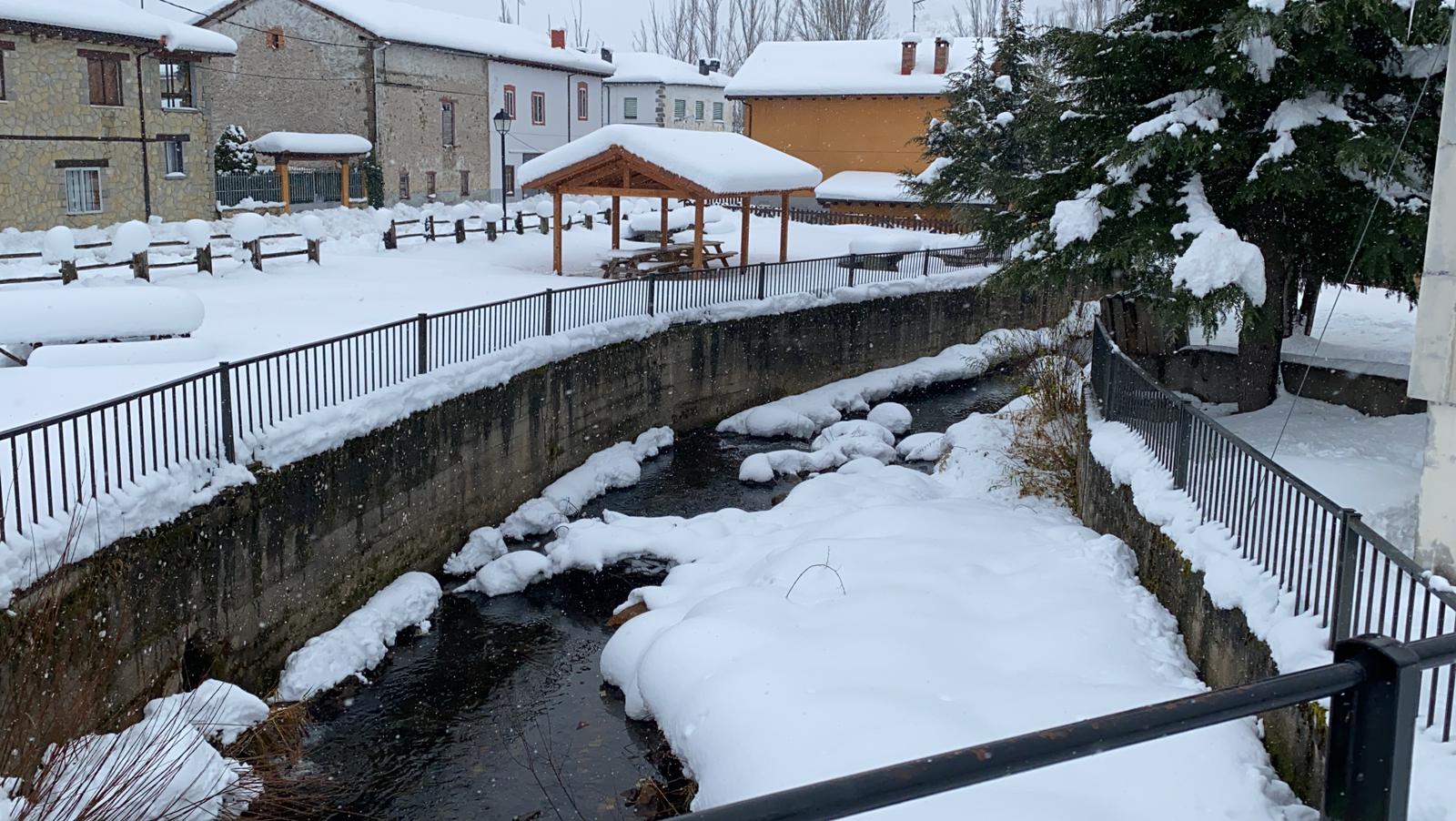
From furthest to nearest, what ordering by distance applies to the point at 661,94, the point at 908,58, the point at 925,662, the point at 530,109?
1. the point at 661,94
2. the point at 530,109
3. the point at 908,58
4. the point at 925,662

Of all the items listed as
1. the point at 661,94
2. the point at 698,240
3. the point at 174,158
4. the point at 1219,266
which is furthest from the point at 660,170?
the point at 661,94

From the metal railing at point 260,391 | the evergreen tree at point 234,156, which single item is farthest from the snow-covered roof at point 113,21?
the metal railing at point 260,391

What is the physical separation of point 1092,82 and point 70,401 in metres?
11.6

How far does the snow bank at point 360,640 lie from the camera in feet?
36.3

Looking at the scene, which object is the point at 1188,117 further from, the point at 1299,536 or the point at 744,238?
the point at 744,238

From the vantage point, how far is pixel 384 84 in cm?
4078

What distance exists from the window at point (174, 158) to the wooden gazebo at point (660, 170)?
12093 mm

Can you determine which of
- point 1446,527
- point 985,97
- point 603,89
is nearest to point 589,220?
point 985,97

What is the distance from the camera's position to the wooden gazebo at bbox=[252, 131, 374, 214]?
36281mm

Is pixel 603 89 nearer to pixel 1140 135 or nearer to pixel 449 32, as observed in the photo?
pixel 449 32

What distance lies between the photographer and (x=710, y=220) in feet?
119

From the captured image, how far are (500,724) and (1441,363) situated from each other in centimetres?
770

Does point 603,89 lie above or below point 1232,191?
above

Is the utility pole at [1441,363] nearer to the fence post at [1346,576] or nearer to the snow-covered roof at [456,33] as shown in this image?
the fence post at [1346,576]
